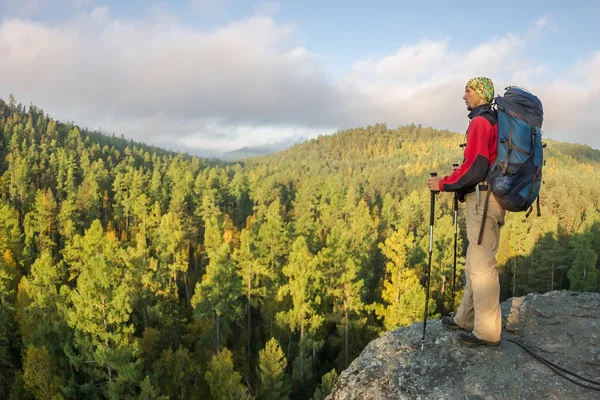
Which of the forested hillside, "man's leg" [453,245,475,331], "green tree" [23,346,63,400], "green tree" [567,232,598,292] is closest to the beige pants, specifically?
"man's leg" [453,245,475,331]

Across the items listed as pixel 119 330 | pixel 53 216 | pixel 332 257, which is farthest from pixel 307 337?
pixel 53 216

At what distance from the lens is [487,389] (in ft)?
14.1

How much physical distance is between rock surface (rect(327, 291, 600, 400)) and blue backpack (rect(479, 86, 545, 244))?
2056mm

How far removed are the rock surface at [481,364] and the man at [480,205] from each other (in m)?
0.35

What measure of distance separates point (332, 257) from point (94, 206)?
44.0 metres

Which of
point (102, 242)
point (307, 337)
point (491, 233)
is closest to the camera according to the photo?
point (491, 233)

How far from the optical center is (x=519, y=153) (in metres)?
4.48

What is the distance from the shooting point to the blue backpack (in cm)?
449

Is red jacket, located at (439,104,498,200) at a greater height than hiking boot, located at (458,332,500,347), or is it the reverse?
red jacket, located at (439,104,498,200)

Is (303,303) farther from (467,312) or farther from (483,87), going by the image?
(483,87)

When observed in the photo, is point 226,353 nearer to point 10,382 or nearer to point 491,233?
point 10,382

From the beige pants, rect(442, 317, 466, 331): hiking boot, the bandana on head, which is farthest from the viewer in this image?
rect(442, 317, 466, 331): hiking boot

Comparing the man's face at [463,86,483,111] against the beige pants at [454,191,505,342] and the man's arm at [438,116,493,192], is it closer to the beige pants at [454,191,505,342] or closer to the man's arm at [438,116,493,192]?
the man's arm at [438,116,493,192]

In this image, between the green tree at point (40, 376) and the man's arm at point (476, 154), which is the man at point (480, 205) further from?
the green tree at point (40, 376)
